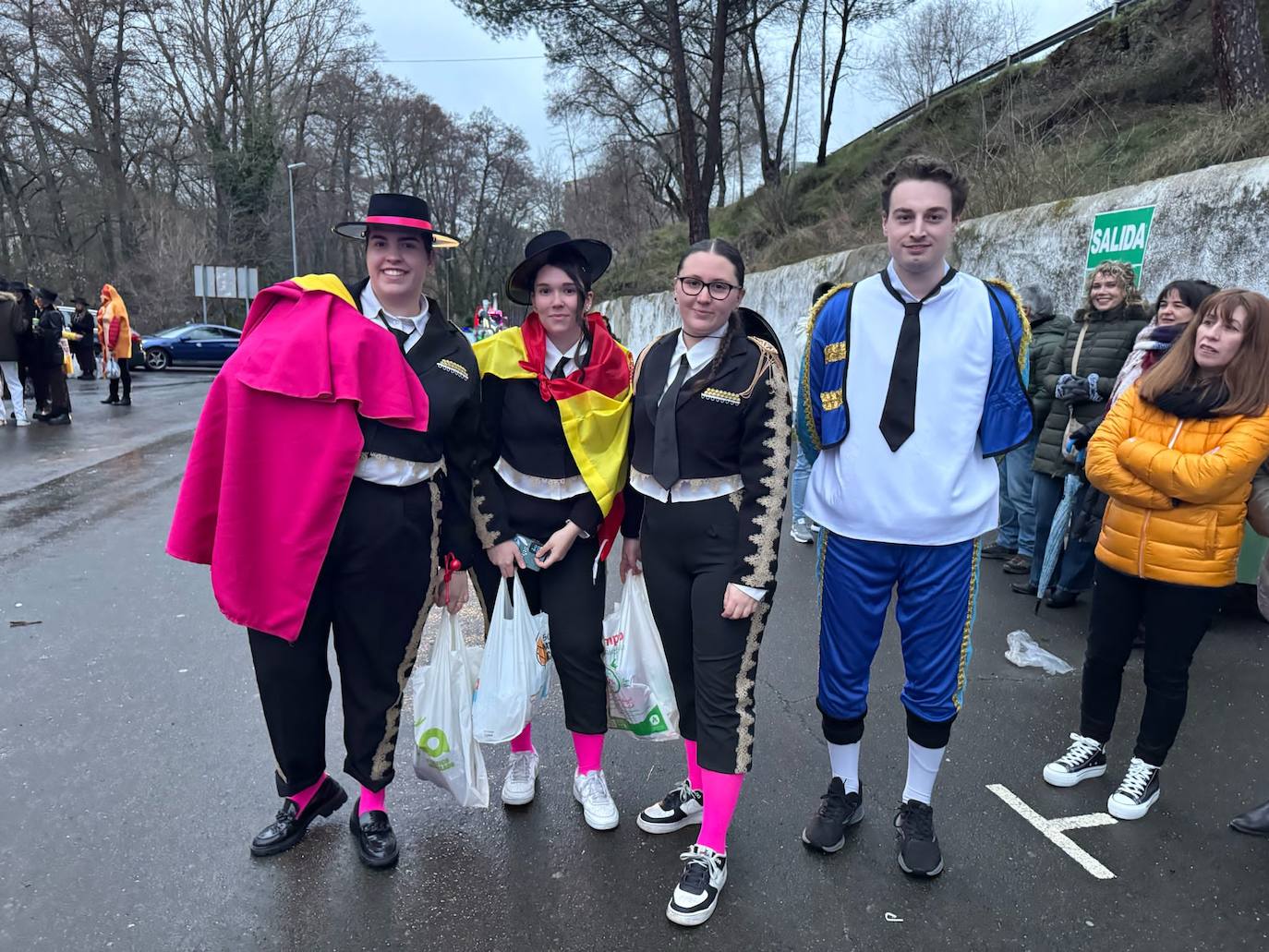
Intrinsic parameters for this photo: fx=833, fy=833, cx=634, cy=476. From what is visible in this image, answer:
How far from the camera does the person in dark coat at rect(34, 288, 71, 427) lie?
11.6m

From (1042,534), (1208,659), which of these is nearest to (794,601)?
(1042,534)

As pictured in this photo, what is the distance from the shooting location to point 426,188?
51375 mm

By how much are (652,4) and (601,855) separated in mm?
18644

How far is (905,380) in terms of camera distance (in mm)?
2480

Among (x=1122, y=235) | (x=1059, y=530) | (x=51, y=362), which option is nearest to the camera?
(x=1059, y=530)

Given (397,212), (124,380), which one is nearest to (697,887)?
(397,212)

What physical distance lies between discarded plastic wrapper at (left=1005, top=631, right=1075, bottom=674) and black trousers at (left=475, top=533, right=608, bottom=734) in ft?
8.21

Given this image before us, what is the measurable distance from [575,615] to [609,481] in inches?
18.8

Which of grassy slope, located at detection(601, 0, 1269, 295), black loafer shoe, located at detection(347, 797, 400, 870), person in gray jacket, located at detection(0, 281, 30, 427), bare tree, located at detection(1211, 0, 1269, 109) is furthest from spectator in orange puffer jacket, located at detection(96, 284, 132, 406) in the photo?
bare tree, located at detection(1211, 0, 1269, 109)

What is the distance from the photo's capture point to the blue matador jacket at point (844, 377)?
2.51 m

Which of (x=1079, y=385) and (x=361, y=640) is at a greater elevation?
(x=1079, y=385)

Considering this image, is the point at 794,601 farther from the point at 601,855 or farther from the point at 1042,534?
the point at 601,855

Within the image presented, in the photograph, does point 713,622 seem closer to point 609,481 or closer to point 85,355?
point 609,481

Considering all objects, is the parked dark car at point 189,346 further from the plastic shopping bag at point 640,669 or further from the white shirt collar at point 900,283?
the white shirt collar at point 900,283
